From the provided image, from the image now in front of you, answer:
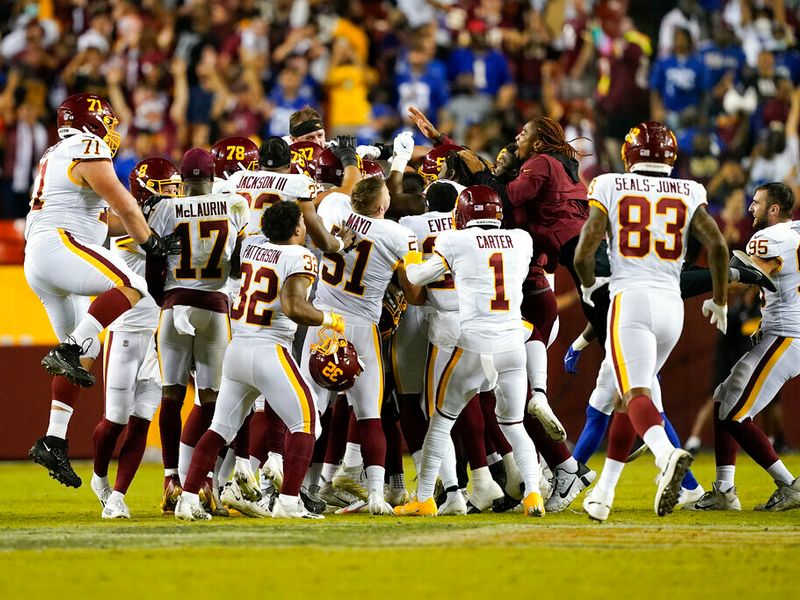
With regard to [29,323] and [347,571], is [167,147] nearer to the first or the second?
[29,323]

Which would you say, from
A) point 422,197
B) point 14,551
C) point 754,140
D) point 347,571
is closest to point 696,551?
point 347,571

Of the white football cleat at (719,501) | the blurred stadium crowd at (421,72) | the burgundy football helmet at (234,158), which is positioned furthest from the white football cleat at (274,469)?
the blurred stadium crowd at (421,72)

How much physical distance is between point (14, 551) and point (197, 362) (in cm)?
255

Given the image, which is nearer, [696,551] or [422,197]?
[696,551]

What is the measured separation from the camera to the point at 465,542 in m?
7.63

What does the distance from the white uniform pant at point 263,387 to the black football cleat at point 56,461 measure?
3.50ft

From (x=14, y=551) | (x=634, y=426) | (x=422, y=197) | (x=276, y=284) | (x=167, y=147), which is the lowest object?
(x=14, y=551)

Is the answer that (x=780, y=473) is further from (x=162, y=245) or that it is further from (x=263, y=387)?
(x=162, y=245)

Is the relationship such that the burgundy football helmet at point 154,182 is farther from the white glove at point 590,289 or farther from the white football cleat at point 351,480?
the white glove at point 590,289

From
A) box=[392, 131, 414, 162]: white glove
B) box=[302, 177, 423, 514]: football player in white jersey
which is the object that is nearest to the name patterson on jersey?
box=[302, 177, 423, 514]: football player in white jersey

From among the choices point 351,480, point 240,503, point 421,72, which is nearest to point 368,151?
point 351,480

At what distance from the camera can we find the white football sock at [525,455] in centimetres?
925

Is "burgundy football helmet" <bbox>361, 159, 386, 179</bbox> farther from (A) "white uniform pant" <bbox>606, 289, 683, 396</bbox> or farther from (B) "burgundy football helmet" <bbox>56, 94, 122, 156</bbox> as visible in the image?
(A) "white uniform pant" <bbox>606, 289, 683, 396</bbox>

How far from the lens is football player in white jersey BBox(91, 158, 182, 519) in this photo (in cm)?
965
